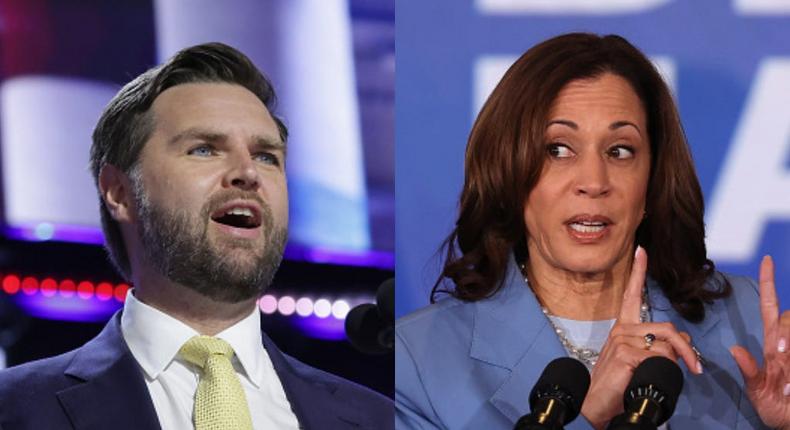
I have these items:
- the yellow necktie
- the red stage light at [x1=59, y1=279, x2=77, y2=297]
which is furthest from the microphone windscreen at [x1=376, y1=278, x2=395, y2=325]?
the red stage light at [x1=59, y1=279, x2=77, y2=297]

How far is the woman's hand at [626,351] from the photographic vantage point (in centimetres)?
265

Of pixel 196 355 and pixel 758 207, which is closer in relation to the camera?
pixel 196 355

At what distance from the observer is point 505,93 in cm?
294

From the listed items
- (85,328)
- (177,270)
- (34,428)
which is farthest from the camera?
(85,328)

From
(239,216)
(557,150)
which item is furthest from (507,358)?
(239,216)

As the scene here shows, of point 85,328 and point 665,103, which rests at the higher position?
point 665,103

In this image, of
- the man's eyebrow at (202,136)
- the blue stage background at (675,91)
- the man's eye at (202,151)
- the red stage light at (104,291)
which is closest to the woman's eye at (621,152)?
the blue stage background at (675,91)

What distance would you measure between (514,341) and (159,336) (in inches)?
34.4

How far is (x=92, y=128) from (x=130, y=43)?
0.83 feet

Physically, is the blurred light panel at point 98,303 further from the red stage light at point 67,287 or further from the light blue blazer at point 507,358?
the light blue blazer at point 507,358

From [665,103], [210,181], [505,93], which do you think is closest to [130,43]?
[210,181]

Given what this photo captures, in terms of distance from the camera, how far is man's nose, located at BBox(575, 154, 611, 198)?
2.82m

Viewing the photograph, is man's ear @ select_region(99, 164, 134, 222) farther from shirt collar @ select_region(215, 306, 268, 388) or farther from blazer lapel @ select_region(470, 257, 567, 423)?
blazer lapel @ select_region(470, 257, 567, 423)

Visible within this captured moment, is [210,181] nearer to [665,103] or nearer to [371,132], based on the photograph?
[371,132]
